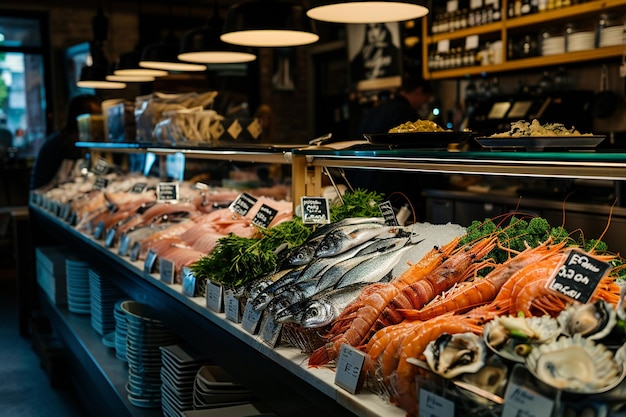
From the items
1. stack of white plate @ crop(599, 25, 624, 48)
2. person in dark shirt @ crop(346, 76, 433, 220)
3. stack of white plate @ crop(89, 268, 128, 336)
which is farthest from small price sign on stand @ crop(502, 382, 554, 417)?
stack of white plate @ crop(599, 25, 624, 48)

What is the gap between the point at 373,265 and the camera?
210cm

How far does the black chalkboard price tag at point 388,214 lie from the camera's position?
2475 millimetres

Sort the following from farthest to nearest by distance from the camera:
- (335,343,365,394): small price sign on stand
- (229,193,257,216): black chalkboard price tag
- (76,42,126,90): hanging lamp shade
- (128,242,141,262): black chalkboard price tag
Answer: (76,42,126,90): hanging lamp shade, (128,242,141,262): black chalkboard price tag, (229,193,257,216): black chalkboard price tag, (335,343,365,394): small price sign on stand

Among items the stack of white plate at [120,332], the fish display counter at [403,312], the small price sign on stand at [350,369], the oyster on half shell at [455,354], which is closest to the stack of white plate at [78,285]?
the stack of white plate at [120,332]

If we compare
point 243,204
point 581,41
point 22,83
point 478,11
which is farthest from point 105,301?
point 22,83

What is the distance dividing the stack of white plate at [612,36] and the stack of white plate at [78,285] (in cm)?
446

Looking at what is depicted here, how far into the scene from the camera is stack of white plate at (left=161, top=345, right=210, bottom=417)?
112 inches

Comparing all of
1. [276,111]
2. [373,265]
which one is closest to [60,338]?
[373,265]

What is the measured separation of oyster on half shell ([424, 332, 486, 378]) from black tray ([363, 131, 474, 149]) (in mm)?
970

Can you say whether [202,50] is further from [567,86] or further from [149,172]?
[567,86]

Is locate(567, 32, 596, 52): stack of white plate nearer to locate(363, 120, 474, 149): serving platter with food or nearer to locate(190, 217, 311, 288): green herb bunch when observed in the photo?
locate(363, 120, 474, 149): serving platter with food

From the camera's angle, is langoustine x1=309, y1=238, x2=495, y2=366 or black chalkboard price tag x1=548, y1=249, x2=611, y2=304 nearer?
black chalkboard price tag x1=548, y1=249, x2=611, y2=304

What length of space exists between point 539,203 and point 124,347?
3332 millimetres

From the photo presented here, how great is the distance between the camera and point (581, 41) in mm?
5801
